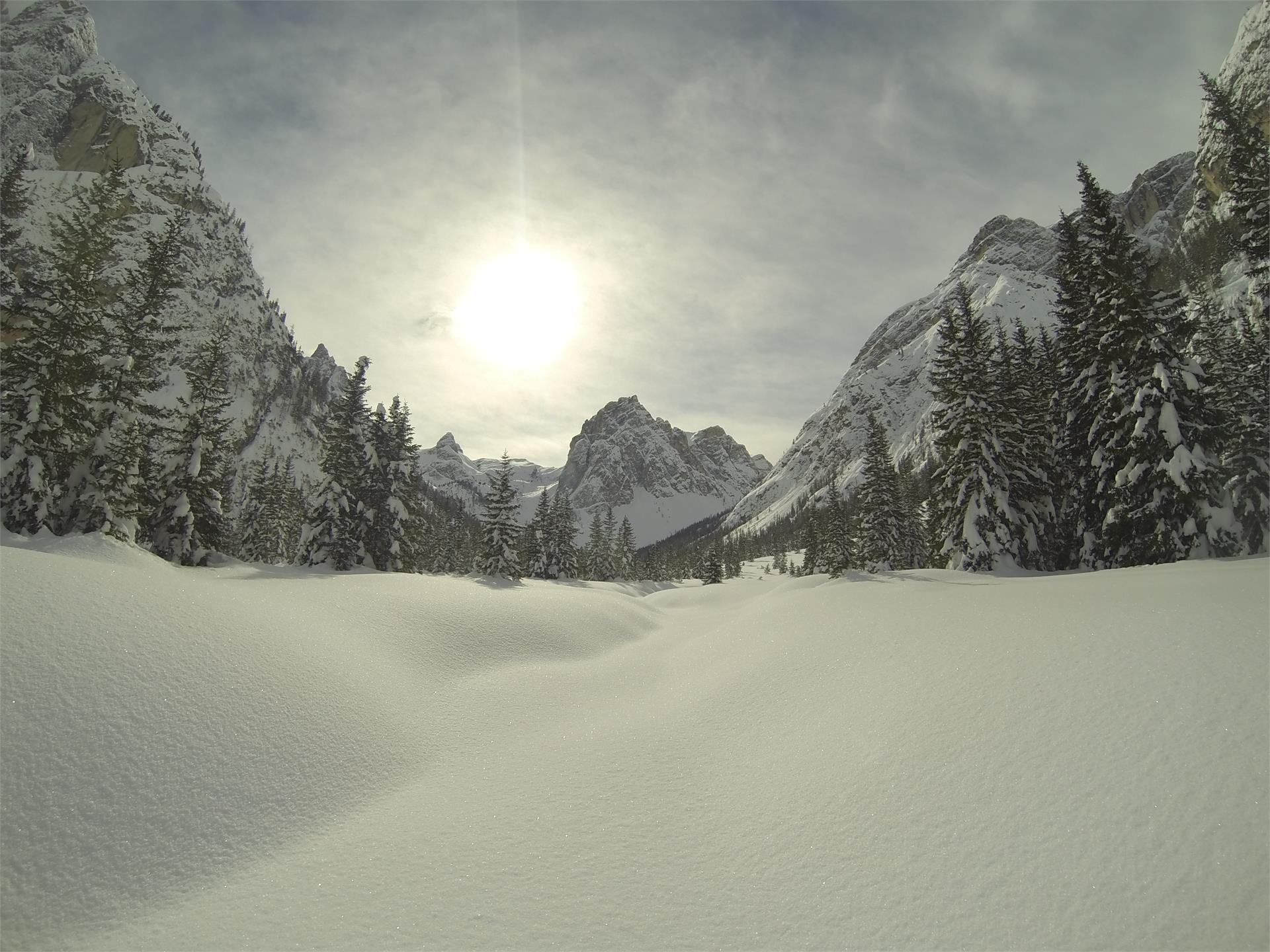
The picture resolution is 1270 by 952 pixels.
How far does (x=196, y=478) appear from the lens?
25.3 meters

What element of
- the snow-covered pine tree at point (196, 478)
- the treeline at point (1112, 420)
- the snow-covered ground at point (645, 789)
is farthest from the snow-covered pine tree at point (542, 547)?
the snow-covered ground at point (645, 789)

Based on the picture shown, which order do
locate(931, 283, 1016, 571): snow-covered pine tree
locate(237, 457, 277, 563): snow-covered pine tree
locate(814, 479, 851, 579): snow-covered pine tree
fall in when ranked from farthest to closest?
locate(814, 479, 851, 579): snow-covered pine tree → locate(237, 457, 277, 563): snow-covered pine tree → locate(931, 283, 1016, 571): snow-covered pine tree

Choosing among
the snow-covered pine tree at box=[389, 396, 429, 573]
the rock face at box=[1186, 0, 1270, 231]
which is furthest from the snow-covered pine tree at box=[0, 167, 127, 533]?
the rock face at box=[1186, 0, 1270, 231]

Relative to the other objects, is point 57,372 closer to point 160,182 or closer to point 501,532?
point 501,532

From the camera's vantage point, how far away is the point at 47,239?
10194 cm

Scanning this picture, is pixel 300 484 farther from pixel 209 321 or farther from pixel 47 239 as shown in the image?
pixel 47 239

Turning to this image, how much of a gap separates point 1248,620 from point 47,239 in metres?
170

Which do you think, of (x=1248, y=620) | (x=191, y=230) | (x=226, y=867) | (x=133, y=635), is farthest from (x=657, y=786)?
(x=191, y=230)

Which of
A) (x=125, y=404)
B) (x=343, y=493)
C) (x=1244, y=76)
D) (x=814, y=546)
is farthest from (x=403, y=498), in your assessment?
(x=1244, y=76)

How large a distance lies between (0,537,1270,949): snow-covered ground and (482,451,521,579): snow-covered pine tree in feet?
112

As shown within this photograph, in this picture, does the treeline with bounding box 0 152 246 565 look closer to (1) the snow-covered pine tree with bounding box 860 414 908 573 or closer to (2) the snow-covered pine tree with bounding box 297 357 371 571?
(2) the snow-covered pine tree with bounding box 297 357 371 571

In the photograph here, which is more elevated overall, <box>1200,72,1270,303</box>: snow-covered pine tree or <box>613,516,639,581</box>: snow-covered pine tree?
<box>1200,72,1270,303</box>: snow-covered pine tree

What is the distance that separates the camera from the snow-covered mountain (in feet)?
415

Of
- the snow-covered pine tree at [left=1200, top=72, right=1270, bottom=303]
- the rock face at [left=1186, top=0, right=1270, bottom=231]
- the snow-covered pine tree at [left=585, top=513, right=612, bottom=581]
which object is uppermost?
the rock face at [left=1186, top=0, right=1270, bottom=231]
